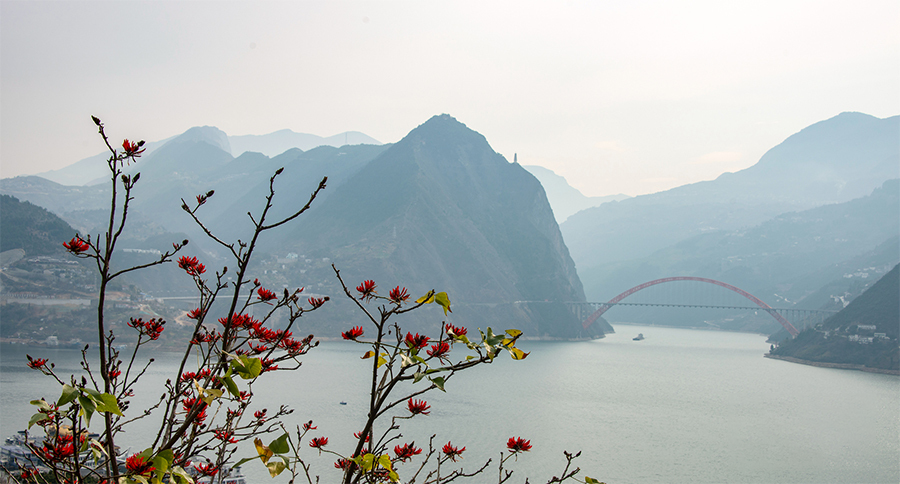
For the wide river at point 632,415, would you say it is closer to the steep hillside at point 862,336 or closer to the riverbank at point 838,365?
the riverbank at point 838,365

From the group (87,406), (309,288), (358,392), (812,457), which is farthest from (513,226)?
(87,406)

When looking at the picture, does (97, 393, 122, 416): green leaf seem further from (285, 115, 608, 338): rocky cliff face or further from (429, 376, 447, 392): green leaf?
(285, 115, 608, 338): rocky cliff face

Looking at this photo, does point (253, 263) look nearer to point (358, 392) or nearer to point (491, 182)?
point (491, 182)

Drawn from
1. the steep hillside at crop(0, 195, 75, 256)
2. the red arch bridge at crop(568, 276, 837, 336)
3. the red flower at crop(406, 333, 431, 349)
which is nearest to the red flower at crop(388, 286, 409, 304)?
the red flower at crop(406, 333, 431, 349)

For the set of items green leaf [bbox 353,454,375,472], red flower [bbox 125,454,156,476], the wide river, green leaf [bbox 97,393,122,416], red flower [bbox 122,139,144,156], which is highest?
red flower [bbox 122,139,144,156]

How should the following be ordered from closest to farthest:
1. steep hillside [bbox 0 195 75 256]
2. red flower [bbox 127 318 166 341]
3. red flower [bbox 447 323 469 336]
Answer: red flower [bbox 447 323 469 336] → red flower [bbox 127 318 166 341] → steep hillside [bbox 0 195 75 256]

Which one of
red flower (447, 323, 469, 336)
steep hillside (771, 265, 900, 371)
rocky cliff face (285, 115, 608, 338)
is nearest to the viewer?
red flower (447, 323, 469, 336)
